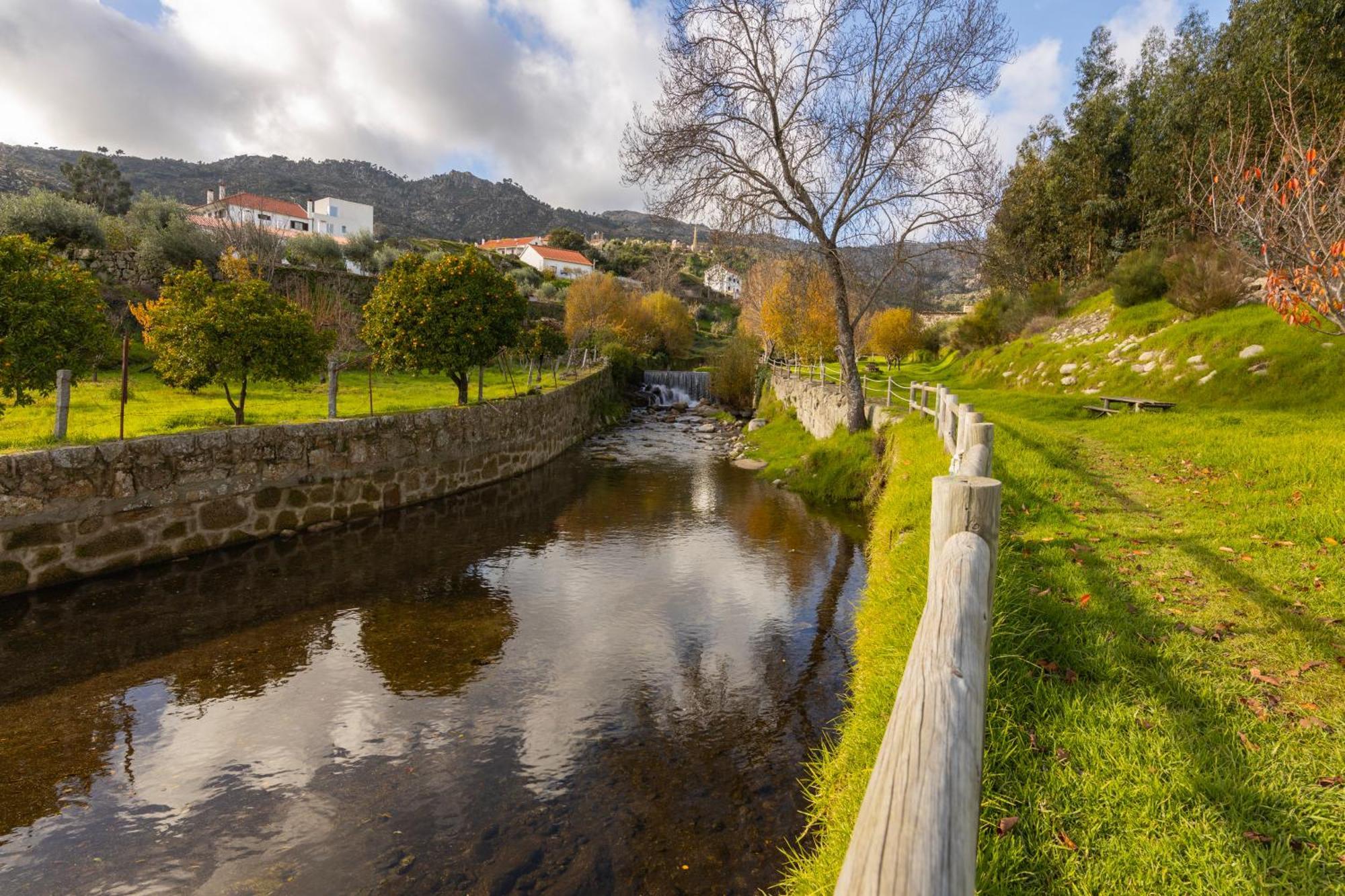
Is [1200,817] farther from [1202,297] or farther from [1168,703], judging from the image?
[1202,297]

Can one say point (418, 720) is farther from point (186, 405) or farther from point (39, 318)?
point (186, 405)

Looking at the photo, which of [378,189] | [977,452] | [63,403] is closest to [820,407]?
[977,452]

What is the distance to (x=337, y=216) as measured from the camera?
86562 millimetres

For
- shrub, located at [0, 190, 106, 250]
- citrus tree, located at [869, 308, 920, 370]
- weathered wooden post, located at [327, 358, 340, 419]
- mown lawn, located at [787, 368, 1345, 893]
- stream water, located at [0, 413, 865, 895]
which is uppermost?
citrus tree, located at [869, 308, 920, 370]

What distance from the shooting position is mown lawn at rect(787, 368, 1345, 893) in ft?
8.50

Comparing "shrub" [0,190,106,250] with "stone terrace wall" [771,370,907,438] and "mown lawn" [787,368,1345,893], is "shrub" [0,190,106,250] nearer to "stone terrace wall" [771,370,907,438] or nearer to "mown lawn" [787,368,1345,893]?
"stone terrace wall" [771,370,907,438]

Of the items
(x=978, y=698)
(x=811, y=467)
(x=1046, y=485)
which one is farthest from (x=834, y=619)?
(x=811, y=467)

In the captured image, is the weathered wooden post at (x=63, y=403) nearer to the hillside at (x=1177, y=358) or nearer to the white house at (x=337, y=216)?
the hillside at (x=1177, y=358)

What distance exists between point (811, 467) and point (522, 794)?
1321cm

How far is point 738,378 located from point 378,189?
148 m

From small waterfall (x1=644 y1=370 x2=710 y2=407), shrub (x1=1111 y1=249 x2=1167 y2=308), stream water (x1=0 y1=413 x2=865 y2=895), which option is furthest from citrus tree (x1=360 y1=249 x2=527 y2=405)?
small waterfall (x1=644 y1=370 x2=710 y2=407)

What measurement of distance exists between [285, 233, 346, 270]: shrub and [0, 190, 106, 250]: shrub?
1023cm

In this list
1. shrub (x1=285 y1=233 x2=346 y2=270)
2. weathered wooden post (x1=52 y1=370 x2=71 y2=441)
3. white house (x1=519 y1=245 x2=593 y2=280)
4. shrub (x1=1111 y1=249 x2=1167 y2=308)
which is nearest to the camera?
weathered wooden post (x1=52 y1=370 x2=71 y2=441)

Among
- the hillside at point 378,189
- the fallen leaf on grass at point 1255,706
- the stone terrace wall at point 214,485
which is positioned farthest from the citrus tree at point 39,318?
the hillside at point 378,189
